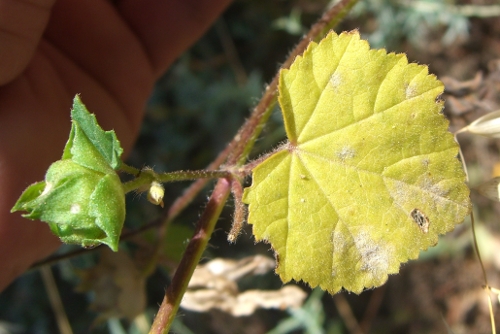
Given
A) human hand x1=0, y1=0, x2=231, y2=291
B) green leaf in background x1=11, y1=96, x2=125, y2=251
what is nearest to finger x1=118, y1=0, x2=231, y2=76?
human hand x1=0, y1=0, x2=231, y2=291

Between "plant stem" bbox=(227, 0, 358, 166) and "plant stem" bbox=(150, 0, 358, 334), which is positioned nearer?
"plant stem" bbox=(150, 0, 358, 334)

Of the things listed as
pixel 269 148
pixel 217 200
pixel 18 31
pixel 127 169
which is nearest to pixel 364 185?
pixel 217 200

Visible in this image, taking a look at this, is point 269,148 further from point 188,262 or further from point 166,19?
point 188,262

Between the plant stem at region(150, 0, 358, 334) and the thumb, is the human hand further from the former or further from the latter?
the plant stem at region(150, 0, 358, 334)

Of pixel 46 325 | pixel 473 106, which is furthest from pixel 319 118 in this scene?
pixel 46 325

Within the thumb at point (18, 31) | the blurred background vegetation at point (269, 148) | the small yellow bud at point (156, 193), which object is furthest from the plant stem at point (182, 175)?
the blurred background vegetation at point (269, 148)

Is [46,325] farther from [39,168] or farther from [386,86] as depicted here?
[386,86]
